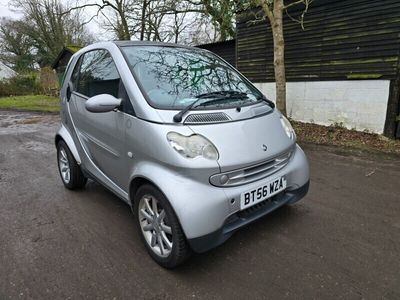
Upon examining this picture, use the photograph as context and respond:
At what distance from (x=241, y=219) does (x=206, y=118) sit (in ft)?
2.78

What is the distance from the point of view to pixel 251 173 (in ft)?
7.49

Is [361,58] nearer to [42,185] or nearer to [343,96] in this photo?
[343,96]

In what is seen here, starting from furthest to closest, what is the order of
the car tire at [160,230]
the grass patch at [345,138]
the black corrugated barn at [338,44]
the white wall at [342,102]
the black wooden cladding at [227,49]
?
the black wooden cladding at [227,49] < the white wall at [342,102] < the black corrugated barn at [338,44] < the grass patch at [345,138] < the car tire at [160,230]

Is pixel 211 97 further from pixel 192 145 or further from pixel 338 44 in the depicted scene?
pixel 338 44

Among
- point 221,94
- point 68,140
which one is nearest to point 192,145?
point 221,94

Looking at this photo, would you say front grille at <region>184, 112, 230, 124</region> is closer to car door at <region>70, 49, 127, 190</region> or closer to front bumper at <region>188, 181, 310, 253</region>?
car door at <region>70, 49, 127, 190</region>

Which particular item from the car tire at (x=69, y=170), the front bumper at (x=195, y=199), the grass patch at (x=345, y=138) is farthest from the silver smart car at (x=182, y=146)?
the grass patch at (x=345, y=138)

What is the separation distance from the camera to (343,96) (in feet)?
23.3

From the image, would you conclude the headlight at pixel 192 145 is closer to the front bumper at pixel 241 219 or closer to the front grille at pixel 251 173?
the front grille at pixel 251 173

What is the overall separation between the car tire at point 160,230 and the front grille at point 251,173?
416mm

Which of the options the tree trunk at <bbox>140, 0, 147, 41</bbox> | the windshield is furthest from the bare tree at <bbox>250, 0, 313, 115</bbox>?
the tree trunk at <bbox>140, 0, 147, 41</bbox>

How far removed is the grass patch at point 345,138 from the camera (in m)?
5.68

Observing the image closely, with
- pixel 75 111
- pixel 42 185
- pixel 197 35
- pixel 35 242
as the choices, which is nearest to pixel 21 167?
pixel 42 185

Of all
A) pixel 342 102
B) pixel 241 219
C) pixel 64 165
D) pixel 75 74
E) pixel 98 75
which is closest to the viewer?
pixel 241 219
